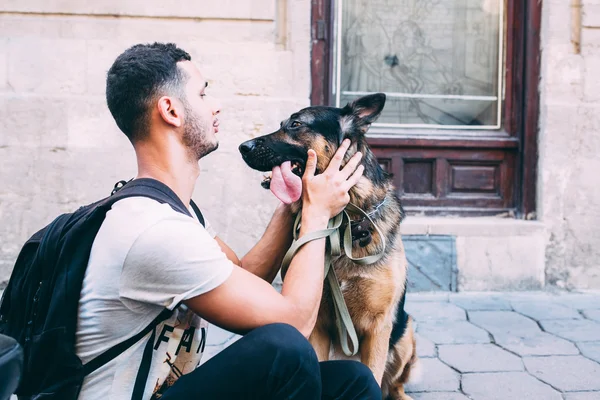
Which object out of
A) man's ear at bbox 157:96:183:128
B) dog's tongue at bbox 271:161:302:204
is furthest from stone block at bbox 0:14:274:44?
man's ear at bbox 157:96:183:128

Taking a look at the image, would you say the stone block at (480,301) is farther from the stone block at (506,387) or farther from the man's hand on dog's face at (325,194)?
the man's hand on dog's face at (325,194)

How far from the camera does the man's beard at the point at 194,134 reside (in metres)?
1.60

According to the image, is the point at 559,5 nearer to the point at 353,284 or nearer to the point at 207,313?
the point at 353,284

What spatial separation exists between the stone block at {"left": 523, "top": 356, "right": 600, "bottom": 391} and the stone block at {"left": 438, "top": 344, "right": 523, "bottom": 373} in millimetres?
91

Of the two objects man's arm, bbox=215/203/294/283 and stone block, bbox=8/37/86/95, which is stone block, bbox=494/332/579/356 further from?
stone block, bbox=8/37/86/95

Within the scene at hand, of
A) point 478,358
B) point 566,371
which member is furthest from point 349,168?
point 566,371

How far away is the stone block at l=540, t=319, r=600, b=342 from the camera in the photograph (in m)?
3.40

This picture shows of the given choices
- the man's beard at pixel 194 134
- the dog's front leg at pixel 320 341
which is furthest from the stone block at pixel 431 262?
the man's beard at pixel 194 134

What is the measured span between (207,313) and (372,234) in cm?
108

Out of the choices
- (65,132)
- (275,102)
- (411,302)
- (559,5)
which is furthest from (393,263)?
(559,5)

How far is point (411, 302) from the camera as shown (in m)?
4.26

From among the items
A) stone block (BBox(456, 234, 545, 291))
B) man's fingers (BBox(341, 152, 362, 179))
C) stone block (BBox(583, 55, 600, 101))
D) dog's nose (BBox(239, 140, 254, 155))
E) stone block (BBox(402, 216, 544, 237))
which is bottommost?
stone block (BBox(456, 234, 545, 291))

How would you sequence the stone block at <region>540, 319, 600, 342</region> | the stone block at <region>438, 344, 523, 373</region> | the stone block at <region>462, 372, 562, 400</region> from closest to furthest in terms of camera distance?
1. the stone block at <region>462, 372, 562, 400</region>
2. the stone block at <region>438, 344, 523, 373</region>
3. the stone block at <region>540, 319, 600, 342</region>

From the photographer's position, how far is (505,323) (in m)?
3.68
